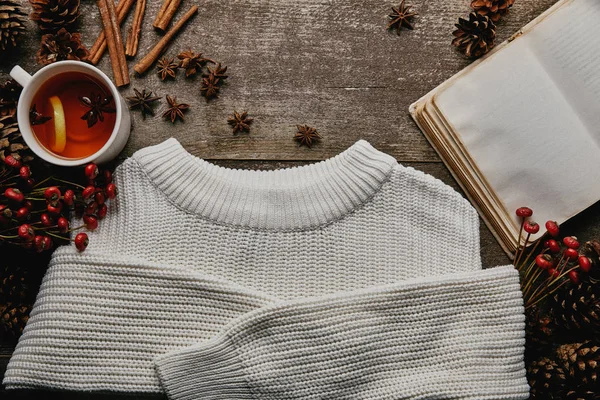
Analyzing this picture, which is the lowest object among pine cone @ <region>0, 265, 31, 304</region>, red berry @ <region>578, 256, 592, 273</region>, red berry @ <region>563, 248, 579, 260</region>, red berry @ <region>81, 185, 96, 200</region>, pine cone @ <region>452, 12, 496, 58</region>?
pine cone @ <region>0, 265, 31, 304</region>

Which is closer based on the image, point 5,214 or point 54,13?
point 5,214

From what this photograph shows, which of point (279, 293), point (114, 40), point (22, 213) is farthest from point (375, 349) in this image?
point (114, 40)

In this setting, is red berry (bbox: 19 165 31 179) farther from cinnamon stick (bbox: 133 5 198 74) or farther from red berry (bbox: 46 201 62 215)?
cinnamon stick (bbox: 133 5 198 74)

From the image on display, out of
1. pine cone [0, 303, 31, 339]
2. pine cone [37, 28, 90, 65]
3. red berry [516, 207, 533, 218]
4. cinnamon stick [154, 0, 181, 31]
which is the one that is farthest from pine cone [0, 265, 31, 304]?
red berry [516, 207, 533, 218]

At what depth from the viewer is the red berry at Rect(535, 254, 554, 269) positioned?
2.95 ft

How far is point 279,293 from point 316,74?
0.41 m

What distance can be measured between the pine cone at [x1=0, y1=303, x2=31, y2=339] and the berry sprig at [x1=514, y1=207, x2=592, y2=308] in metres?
0.88

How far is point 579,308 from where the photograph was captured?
91 cm

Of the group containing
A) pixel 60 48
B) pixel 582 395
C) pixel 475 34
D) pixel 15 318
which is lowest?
pixel 15 318

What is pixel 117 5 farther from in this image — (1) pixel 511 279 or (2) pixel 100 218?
(1) pixel 511 279

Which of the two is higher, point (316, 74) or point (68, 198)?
point (316, 74)

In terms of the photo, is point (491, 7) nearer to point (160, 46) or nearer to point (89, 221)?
point (160, 46)

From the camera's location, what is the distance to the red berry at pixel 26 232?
0.85m

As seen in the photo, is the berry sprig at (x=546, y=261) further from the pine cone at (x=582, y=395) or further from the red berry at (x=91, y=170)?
the red berry at (x=91, y=170)
